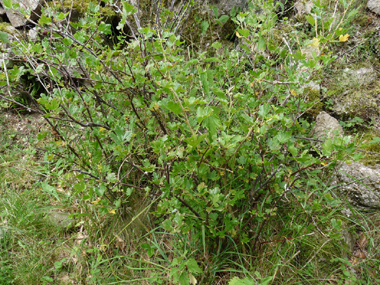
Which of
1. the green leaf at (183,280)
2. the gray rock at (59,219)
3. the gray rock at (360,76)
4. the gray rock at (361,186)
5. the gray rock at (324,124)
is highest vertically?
the gray rock at (360,76)

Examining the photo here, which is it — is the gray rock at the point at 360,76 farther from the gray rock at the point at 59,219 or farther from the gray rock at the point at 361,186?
the gray rock at the point at 59,219

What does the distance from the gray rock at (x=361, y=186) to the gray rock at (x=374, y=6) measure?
219cm

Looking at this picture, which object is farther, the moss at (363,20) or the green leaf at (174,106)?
the moss at (363,20)


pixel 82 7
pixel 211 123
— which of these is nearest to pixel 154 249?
pixel 211 123

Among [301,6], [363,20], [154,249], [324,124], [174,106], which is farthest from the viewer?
[301,6]

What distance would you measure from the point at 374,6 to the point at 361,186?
2.42 m

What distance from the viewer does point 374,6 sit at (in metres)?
3.09

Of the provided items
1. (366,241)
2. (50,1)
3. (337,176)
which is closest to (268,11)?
(337,176)

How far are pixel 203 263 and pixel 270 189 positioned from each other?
59 cm

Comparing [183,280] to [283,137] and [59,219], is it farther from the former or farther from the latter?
[59,219]

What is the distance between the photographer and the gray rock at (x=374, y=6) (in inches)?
120

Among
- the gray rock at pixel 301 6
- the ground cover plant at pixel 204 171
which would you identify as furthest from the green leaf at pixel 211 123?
the gray rock at pixel 301 6

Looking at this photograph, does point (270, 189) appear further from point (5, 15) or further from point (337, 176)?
point (5, 15)

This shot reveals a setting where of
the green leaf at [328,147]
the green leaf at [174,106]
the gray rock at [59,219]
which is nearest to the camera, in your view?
the green leaf at [174,106]
